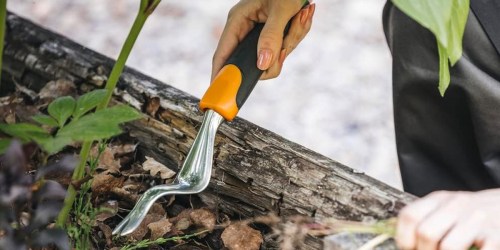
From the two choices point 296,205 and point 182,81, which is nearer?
point 296,205

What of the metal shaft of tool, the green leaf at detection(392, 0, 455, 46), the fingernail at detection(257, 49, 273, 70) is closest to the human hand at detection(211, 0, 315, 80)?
the fingernail at detection(257, 49, 273, 70)

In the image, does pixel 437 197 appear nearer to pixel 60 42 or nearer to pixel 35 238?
pixel 35 238

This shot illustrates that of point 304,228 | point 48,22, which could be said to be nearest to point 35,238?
point 304,228

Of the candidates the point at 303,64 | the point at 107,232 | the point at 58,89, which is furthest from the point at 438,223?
the point at 303,64

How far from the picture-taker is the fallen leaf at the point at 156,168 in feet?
3.67

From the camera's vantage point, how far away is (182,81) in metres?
2.15

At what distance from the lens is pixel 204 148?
0.97 metres

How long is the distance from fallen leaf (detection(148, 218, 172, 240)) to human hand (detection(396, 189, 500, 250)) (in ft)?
1.23

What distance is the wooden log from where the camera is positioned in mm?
926

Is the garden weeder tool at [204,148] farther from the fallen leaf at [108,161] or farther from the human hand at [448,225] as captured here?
the human hand at [448,225]

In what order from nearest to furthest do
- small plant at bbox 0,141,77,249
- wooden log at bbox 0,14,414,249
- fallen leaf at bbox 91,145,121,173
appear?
small plant at bbox 0,141,77,249, wooden log at bbox 0,14,414,249, fallen leaf at bbox 91,145,121,173

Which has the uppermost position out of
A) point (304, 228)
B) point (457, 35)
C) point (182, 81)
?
point (457, 35)

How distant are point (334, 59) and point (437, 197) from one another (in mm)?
1484

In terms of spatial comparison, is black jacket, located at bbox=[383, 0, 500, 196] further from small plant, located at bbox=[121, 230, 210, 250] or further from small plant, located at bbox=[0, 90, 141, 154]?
small plant, located at bbox=[0, 90, 141, 154]
